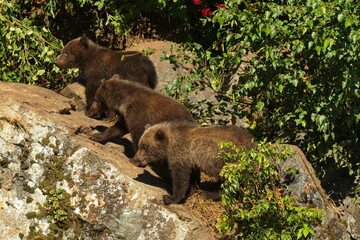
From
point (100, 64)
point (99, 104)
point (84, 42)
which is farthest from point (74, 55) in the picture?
point (99, 104)

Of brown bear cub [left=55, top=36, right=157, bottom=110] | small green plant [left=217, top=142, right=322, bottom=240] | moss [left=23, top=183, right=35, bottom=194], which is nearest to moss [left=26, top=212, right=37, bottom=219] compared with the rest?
moss [left=23, top=183, right=35, bottom=194]

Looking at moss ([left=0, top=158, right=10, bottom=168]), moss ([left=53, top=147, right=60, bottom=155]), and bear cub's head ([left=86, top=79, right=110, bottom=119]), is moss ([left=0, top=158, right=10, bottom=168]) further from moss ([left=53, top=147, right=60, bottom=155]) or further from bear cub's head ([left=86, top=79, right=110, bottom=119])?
bear cub's head ([left=86, top=79, right=110, bottom=119])

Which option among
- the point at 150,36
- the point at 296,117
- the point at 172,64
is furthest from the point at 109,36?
the point at 296,117

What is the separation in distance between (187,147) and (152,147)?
2.26 ft

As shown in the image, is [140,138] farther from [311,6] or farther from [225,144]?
[311,6]

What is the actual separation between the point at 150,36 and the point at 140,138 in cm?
498

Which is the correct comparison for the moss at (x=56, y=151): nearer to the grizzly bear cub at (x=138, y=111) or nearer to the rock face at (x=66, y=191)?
the rock face at (x=66, y=191)

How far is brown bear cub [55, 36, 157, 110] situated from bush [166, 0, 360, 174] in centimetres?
93

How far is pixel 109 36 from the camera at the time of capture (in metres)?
13.0

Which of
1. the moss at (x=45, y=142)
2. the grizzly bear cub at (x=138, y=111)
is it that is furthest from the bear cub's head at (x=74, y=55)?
the moss at (x=45, y=142)

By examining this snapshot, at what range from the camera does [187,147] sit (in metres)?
7.98

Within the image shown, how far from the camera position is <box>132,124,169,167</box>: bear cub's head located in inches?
327

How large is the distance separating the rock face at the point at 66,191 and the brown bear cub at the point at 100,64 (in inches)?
102

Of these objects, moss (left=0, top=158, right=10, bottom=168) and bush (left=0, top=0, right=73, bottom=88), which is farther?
bush (left=0, top=0, right=73, bottom=88)
